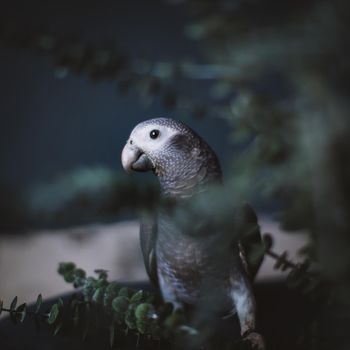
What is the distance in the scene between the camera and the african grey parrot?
46 cm

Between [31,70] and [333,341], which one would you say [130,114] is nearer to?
[31,70]

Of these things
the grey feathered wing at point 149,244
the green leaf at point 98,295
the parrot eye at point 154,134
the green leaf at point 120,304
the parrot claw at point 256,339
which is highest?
the parrot eye at point 154,134

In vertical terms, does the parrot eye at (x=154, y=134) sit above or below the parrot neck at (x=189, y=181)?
above

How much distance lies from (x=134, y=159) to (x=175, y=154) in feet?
0.15

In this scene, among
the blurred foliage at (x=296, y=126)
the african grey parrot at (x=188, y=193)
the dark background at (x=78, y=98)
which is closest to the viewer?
the blurred foliage at (x=296, y=126)

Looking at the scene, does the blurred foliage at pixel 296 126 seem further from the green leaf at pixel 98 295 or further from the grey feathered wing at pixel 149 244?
the grey feathered wing at pixel 149 244

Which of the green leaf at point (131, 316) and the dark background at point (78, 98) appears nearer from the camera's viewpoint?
the green leaf at point (131, 316)

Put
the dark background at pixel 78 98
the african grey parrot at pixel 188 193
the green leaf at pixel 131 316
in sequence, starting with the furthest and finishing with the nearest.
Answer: the dark background at pixel 78 98 → the african grey parrot at pixel 188 193 → the green leaf at pixel 131 316

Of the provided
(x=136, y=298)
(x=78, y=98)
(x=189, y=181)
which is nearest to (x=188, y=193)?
(x=189, y=181)

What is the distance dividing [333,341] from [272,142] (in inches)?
4.5

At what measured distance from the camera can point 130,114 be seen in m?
0.77

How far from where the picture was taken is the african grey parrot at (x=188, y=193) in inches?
18.1

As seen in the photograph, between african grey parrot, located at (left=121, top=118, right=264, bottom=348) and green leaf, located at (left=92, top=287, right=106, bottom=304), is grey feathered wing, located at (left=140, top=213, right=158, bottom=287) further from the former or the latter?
green leaf, located at (left=92, top=287, right=106, bottom=304)

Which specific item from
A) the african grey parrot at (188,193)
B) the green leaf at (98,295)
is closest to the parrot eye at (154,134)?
the african grey parrot at (188,193)
